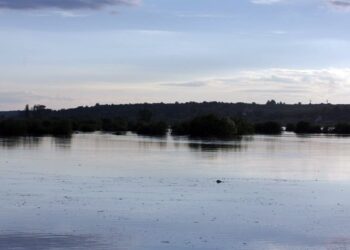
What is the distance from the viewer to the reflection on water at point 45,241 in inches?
523

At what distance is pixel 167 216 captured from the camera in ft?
56.6

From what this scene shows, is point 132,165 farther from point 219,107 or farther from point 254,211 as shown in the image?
point 219,107

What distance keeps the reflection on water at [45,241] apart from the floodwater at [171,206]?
19 mm

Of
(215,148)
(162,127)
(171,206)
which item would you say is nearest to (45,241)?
(171,206)

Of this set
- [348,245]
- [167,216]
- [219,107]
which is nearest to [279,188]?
[167,216]

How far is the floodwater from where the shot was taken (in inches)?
563

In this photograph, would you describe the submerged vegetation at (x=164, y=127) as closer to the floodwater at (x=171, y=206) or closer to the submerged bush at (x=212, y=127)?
the submerged bush at (x=212, y=127)

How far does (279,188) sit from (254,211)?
6.11 metres

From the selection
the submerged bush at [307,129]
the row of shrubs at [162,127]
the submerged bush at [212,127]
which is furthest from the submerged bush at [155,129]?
the submerged bush at [307,129]

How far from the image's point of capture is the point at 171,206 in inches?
750

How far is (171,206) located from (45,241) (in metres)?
5.78

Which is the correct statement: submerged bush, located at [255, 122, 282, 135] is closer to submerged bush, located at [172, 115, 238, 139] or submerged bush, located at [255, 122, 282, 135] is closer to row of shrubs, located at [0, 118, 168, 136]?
submerged bush, located at [172, 115, 238, 139]

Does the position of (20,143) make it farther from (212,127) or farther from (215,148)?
(212,127)

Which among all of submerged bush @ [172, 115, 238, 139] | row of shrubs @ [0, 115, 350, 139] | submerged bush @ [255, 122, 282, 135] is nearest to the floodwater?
row of shrubs @ [0, 115, 350, 139]
